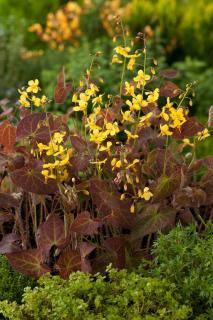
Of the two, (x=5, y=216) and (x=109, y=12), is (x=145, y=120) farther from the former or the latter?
(x=109, y=12)

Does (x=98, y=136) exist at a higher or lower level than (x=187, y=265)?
higher

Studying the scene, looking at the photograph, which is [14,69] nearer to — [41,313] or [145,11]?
[145,11]

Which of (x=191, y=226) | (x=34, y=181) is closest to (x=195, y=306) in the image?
(x=191, y=226)

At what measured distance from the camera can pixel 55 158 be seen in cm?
267

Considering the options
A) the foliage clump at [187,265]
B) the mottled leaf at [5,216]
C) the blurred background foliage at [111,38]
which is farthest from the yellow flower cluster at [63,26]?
the foliage clump at [187,265]

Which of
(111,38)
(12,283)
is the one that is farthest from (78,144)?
(111,38)

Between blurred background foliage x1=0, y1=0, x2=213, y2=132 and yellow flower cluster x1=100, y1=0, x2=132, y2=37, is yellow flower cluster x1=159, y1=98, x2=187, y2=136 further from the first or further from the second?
yellow flower cluster x1=100, y1=0, x2=132, y2=37

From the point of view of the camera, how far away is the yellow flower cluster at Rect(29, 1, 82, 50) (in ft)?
25.1

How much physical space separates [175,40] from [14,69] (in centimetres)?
160

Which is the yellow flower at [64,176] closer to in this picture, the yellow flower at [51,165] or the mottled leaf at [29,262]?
the yellow flower at [51,165]

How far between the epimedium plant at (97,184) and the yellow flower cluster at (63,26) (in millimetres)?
4762

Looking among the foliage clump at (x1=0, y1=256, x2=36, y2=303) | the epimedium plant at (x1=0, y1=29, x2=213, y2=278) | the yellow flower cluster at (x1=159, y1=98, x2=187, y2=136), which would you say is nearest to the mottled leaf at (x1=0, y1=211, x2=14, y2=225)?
the epimedium plant at (x1=0, y1=29, x2=213, y2=278)

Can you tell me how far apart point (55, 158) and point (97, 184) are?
168 millimetres

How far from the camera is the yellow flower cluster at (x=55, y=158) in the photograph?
2.62m
